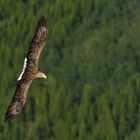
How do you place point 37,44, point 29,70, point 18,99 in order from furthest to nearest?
point 18,99 < point 37,44 < point 29,70

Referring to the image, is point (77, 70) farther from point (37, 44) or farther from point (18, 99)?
point (37, 44)

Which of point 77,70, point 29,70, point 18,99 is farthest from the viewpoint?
point 77,70

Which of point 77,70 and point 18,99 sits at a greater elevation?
point 77,70

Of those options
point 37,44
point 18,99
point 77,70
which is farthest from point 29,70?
point 77,70

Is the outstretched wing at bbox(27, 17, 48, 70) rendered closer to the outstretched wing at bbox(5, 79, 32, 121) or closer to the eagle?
the eagle

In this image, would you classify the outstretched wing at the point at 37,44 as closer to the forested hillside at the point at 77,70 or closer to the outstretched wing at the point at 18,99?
the outstretched wing at the point at 18,99

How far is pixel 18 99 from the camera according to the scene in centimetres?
2673

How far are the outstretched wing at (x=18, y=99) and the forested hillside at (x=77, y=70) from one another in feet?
380

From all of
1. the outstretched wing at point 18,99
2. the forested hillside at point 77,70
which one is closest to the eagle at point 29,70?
the outstretched wing at point 18,99

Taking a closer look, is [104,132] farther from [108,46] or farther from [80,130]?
[108,46]

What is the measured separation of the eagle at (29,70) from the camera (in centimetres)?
2583

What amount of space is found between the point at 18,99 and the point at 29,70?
142 centimetres

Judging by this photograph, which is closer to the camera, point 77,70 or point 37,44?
point 37,44

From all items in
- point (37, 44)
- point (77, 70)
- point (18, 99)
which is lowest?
point (18, 99)
